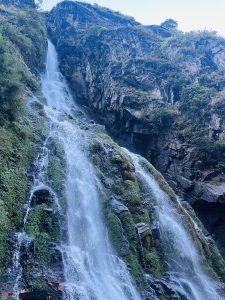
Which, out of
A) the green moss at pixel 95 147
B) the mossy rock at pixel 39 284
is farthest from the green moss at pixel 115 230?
the green moss at pixel 95 147

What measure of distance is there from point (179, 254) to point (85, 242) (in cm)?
612

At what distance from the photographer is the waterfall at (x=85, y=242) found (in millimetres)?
15508

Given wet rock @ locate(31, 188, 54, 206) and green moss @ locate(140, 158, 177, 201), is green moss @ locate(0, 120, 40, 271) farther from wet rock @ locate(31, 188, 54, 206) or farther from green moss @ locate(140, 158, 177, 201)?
green moss @ locate(140, 158, 177, 201)

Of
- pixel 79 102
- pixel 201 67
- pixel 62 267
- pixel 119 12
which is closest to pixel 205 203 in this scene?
pixel 62 267

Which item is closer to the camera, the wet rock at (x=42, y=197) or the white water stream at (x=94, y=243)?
the white water stream at (x=94, y=243)

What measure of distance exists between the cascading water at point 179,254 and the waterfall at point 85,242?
3.39 m

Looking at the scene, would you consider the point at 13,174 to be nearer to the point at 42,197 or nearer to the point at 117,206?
the point at 42,197

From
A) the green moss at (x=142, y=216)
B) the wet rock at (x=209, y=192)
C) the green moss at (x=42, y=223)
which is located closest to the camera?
the green moss at (x=42, y=223)

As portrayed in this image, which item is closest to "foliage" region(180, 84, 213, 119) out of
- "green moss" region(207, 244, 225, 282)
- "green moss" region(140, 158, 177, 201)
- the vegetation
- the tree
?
"green moss" region(140, 158, 177, 201)

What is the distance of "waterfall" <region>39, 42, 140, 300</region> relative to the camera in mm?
15508

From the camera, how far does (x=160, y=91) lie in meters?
43.3

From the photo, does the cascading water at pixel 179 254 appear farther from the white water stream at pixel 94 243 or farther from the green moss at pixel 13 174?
the green moss at pixel 13 174

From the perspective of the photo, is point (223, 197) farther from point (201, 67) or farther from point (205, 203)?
point (201, 67)

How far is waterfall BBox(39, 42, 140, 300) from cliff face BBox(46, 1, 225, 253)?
1116 centimetres
